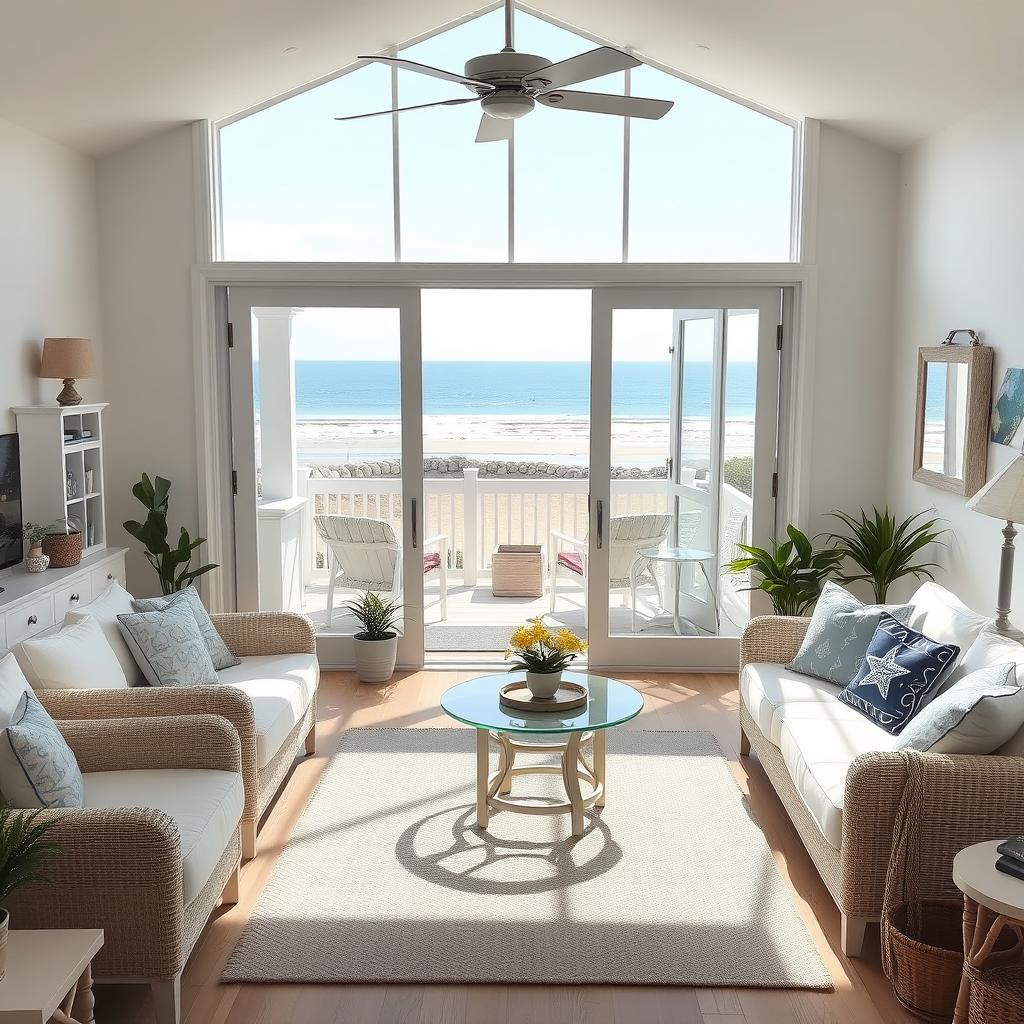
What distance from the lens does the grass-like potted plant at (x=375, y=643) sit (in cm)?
600

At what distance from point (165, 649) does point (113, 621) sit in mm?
221

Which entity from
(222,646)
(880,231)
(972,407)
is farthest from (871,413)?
(222,646)

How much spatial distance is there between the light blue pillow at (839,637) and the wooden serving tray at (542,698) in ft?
3.22

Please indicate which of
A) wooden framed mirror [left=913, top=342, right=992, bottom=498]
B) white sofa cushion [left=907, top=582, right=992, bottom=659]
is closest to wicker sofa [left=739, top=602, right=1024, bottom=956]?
white sofa cushion [left=907, top=582, right=992, bottom=659]

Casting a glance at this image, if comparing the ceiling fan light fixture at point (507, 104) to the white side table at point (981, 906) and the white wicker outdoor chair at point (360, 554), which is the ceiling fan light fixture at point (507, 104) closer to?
the white side table at point (981, 906)

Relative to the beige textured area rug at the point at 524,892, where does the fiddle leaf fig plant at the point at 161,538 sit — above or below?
above

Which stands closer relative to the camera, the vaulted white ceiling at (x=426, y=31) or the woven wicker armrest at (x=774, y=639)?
the vaulted white ceiling at (x=426, y=31)

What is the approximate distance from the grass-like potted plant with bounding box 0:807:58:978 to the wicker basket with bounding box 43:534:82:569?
8.10 feet

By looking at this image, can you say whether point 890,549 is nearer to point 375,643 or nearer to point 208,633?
point 375,643

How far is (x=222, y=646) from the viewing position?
461 cm

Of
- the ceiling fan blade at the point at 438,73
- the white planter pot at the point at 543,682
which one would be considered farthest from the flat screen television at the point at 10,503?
the ceiling fan blade at the point at 438,73

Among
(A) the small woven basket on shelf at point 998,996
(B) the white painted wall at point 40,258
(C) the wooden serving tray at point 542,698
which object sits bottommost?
(A) the small woven basket on shelf at point 998,996

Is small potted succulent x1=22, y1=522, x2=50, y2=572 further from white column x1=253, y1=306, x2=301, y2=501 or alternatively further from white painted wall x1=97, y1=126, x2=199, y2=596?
white column x1=253, y1=306, x2=301, y2=501

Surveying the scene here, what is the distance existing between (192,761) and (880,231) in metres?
4.57
